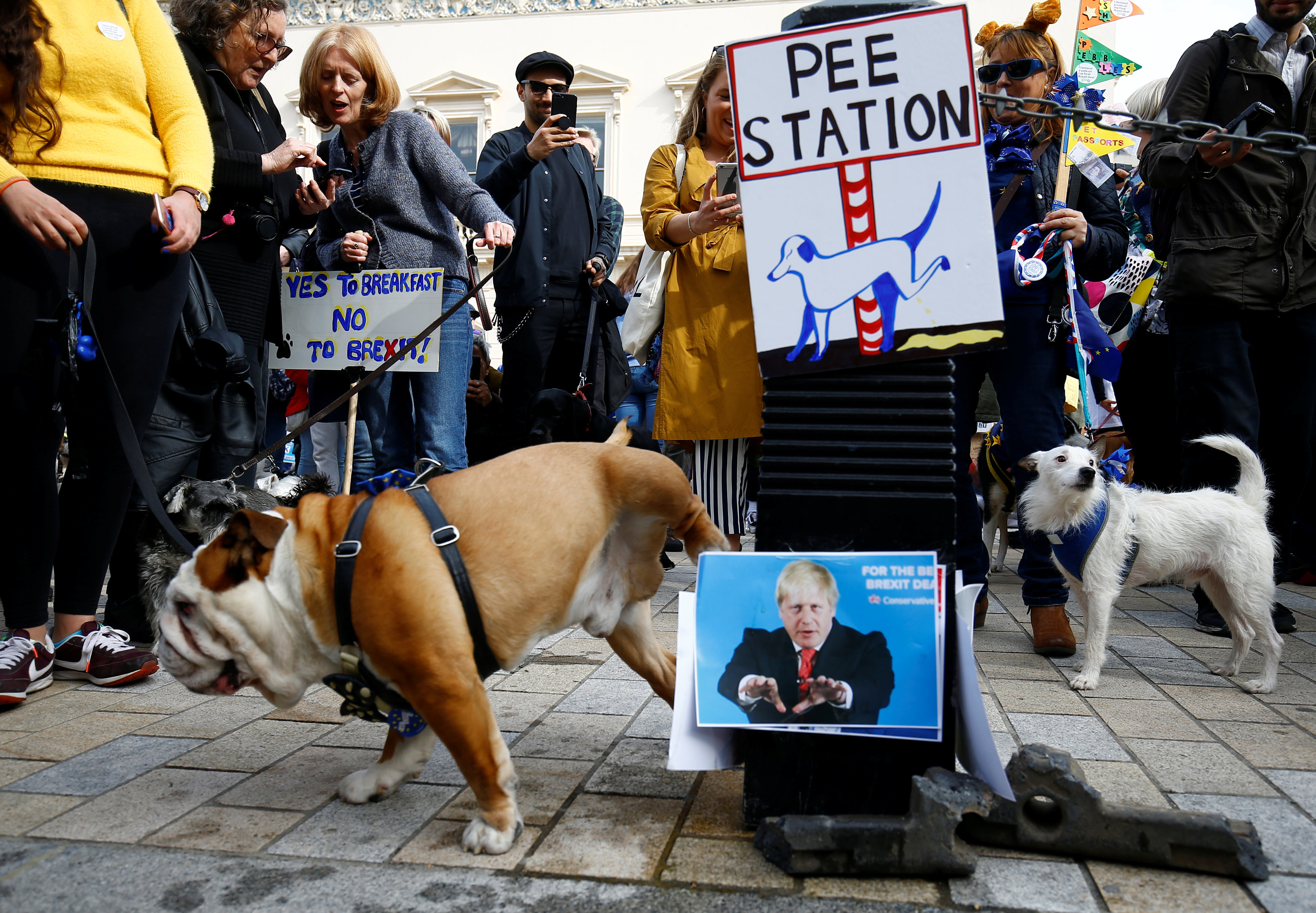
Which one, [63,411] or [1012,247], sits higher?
[1012,247]

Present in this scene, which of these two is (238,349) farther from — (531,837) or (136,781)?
(531,837)

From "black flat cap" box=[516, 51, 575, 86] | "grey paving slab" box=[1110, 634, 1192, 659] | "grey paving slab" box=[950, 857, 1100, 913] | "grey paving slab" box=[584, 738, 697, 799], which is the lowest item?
"grey paving slab" box=[1110, 634, 1192, 659]

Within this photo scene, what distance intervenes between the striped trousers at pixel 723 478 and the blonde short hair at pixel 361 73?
6.87 ft

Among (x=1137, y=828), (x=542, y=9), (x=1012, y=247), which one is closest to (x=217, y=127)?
(x=1012, y=247)

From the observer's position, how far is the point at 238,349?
3.44 metres

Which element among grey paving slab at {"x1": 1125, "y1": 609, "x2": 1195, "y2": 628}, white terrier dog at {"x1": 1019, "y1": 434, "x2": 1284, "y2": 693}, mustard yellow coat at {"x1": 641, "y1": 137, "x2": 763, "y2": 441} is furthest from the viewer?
grey paving slab at {"x1": 1125, "y1": 609, "x2": 1195, "y2": 628}

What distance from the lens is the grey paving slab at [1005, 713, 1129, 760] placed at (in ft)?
7.93

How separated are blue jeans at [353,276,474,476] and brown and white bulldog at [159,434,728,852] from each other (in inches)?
77.3

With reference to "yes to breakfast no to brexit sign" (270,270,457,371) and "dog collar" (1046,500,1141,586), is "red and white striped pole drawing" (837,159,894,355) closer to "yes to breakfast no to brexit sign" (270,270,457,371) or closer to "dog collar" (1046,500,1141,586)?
"dog collar" (1046,500,1141,586)

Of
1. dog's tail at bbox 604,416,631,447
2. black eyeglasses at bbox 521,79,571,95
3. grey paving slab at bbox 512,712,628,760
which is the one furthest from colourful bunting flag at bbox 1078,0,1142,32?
grey paving slab at bbox 512,712,628,760

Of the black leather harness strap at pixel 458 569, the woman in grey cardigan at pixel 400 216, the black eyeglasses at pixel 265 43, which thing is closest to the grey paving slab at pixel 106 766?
the black leather harness strap at pixel 458 569

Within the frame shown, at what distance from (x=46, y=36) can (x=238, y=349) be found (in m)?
1.14

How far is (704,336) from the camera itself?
3158 millimetres

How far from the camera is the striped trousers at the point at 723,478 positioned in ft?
10.6
